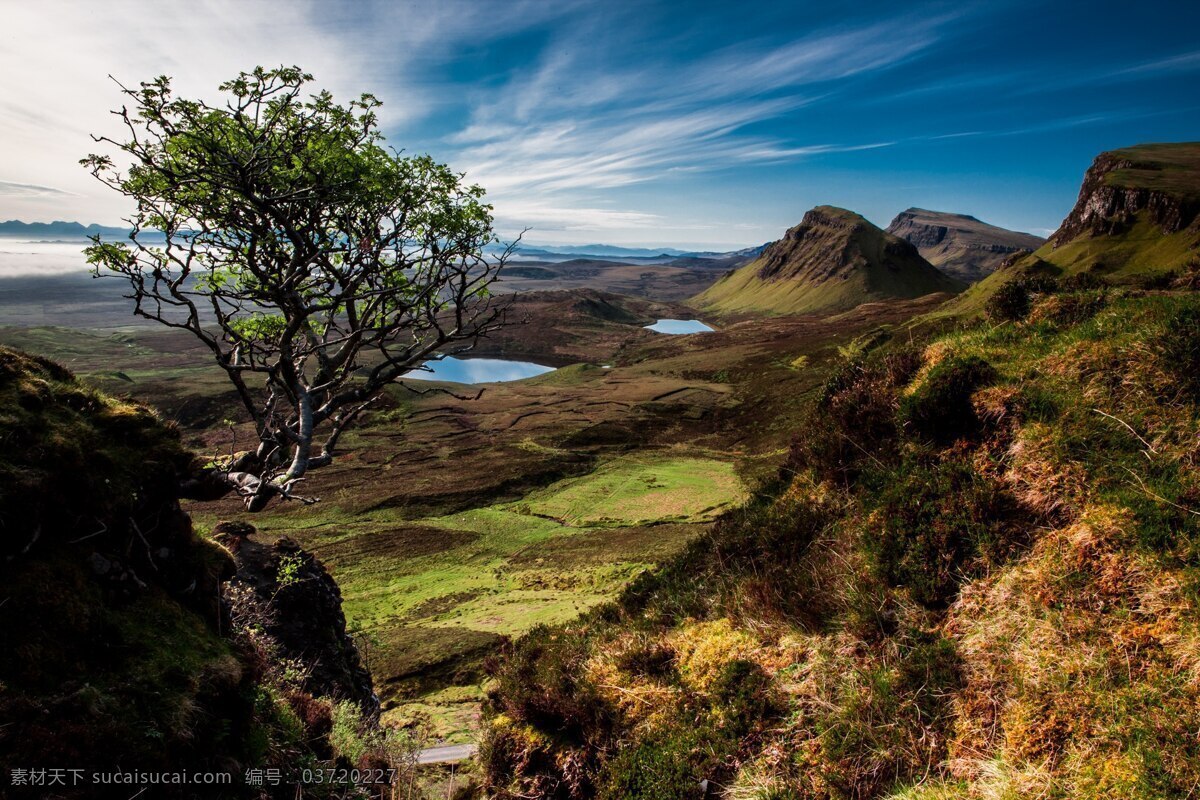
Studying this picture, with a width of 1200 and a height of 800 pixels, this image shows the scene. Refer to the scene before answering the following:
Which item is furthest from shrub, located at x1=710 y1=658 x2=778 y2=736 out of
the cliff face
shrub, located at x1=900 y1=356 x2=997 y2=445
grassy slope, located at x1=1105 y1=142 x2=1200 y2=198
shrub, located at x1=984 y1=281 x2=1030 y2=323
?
grassy slope, located at x1=1105 y1=142 x2=1200 y2=198

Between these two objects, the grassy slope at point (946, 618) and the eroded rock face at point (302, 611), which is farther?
the eroded rock face at point (302, 611)

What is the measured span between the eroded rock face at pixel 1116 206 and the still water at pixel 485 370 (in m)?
133

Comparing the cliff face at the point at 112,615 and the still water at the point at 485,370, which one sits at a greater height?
the cliff face at the point at 112,615

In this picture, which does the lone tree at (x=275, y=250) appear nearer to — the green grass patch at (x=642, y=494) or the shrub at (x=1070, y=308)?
the shrub at (x=1070, y=308)

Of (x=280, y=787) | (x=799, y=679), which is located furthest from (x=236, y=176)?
(x=799, y=679)

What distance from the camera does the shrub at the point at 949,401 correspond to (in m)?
8.40

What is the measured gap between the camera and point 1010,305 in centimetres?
1091

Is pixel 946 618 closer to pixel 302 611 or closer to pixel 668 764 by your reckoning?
pixel 668 764

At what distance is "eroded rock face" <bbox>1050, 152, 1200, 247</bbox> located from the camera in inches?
4225

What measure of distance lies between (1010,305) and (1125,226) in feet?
497

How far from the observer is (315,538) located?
143 feet

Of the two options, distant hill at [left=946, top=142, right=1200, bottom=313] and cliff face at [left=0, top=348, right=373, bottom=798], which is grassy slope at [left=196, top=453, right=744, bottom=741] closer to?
cliff face at [left=0, top=348, right=373, bottom=798]

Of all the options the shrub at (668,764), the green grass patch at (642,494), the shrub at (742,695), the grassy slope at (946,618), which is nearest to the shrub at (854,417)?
the grassy slope at (946,618)

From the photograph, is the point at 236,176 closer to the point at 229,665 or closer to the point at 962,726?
the point at 229,665
